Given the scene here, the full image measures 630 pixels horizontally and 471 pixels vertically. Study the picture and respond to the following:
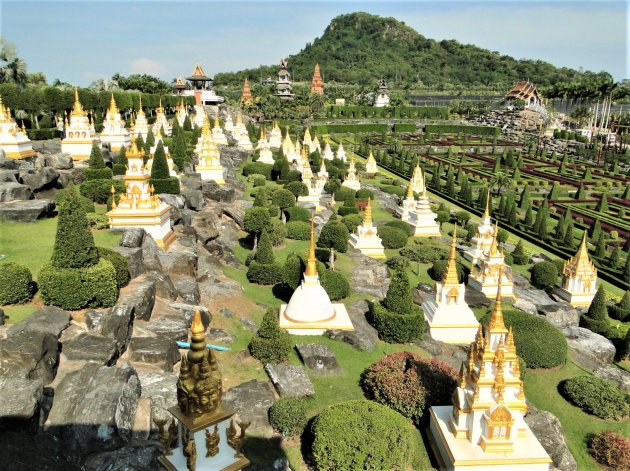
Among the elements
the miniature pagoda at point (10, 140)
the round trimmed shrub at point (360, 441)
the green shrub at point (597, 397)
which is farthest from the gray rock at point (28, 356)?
the miniature pagoda at point (10, 140)

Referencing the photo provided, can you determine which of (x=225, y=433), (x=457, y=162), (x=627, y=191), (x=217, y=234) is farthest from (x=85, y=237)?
(x=457, y=162)

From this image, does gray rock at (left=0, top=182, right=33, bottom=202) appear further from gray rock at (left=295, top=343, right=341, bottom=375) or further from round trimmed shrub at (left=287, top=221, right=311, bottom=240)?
gray rock at (left=295, top=343, right=341, bottom=375)

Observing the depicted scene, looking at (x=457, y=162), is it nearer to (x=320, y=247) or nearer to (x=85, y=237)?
(x=320, y=247)

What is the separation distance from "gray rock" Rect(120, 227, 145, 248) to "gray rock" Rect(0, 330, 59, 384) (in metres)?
8.35

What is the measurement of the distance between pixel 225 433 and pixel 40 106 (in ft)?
156

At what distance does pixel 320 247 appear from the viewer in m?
31.6

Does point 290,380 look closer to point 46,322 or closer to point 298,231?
point 46,322

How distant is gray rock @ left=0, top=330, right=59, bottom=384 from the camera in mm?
12461

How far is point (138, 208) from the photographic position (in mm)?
24547

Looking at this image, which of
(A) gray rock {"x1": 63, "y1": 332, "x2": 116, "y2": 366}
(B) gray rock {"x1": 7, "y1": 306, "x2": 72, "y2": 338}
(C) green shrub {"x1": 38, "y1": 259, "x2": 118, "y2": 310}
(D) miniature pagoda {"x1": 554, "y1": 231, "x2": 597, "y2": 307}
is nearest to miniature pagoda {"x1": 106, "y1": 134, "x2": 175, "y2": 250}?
(C) green shrub {"x1": 38, "y1": 259, "x2": 118, "y2": 310}

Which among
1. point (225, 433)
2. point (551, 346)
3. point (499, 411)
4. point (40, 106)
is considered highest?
point (40, 106)

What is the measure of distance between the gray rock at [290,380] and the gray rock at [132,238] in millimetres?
8156

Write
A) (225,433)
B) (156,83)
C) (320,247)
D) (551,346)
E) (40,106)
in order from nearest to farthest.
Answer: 1. (225,433)
2. (551,346)
3. (320,247)
4. (40,106)
5. (156,83)

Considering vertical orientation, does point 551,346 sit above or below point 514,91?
below
